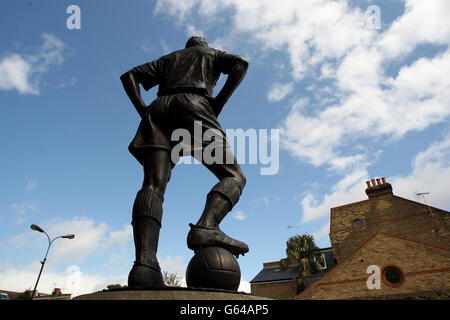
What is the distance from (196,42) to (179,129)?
1348mm

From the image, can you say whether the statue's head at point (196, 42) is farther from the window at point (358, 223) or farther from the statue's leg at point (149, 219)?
the window at point (358, 223)

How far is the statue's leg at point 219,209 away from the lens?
2.36 meters

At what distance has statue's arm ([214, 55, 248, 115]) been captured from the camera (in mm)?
3102

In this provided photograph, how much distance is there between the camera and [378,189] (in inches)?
1289

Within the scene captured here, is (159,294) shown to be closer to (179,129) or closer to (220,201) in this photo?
(220,201)

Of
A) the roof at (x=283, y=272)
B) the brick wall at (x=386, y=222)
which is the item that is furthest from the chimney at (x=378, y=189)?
the roof at (x=283, y=272)

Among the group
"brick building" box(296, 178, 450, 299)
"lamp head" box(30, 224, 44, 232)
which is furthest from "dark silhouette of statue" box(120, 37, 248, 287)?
"brick building" box(296, 178, 450, 299)

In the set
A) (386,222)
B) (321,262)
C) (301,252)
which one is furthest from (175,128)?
(321,262)

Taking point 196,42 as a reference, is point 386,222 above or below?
above

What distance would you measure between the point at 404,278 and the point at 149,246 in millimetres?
22197

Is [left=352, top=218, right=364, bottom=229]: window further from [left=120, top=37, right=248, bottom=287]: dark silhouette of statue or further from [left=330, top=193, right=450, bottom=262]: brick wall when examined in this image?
[left=120, top=37, right=248, bottom=287]: dark silhouette of statue
